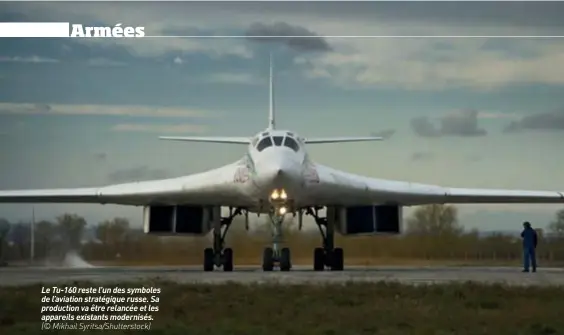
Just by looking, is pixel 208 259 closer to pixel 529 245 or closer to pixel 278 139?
pixel 278 139

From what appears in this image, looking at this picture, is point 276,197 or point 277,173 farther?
point 276,197

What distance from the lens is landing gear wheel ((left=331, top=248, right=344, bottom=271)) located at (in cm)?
1348

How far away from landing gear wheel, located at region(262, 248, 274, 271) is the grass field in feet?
9.23

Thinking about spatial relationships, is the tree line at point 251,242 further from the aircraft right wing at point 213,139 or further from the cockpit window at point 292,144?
the aircraft right wing at point 213,139

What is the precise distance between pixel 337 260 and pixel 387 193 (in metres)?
0.91

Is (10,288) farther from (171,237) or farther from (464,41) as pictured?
(464,41)

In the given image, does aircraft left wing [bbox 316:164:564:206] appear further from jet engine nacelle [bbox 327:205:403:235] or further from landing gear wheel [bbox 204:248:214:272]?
landing gear wheel [bbox 204:248:214:272]

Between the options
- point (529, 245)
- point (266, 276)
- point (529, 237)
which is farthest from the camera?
point (529, 245)

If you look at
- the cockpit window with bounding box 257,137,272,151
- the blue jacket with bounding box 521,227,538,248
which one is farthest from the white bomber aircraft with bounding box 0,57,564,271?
the blue jacket with bounding box 521,227,538,248

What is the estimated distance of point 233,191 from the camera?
13.3m

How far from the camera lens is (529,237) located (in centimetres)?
1107

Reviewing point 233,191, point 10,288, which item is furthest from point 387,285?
point 233,191

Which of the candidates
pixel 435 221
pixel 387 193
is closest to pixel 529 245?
pixel 435 221

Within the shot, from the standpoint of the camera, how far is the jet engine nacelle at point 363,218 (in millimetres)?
13461
